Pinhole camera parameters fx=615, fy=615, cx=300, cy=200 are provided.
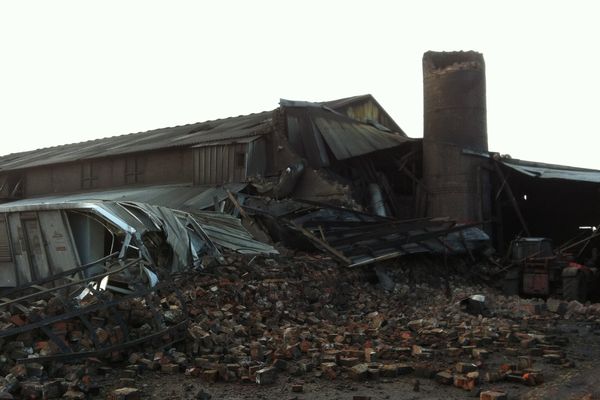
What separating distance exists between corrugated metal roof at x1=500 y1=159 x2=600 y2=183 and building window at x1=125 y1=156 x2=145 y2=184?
1310cm

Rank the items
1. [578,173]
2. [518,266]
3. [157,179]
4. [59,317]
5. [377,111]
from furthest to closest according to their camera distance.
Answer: [377,111] → [157,179] → [578,173] → [518,266] → [59,317]

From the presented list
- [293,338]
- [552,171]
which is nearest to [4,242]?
[293,338]

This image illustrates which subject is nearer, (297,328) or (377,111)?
(297,328)

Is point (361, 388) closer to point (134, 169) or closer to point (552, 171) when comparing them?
point (552, 171)

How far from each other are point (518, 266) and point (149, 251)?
30.1 feet

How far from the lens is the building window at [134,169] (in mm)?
23516

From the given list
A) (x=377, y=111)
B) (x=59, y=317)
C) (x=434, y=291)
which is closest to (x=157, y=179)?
(x=377, y=111)

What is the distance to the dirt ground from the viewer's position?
634 cm

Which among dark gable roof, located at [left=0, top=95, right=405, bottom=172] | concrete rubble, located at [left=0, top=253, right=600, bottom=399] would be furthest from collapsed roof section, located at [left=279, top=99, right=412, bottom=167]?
concrete rubble, located at [left=0, top=253, right=600, bottom=399]

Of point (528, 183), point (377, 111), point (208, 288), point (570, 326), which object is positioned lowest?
point (570, 326)

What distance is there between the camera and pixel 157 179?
22797 millimetres

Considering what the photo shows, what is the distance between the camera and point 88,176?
25.3m

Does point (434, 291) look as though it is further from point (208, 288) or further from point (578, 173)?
point (578, 173)

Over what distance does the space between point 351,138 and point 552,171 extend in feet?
21.3
